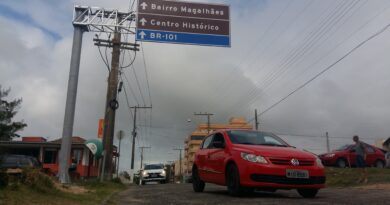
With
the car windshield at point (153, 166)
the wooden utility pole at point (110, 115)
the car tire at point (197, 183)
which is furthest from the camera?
the car windshield at point (153, 166)

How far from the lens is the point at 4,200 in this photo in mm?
5789

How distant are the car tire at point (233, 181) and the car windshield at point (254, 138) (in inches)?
26.1

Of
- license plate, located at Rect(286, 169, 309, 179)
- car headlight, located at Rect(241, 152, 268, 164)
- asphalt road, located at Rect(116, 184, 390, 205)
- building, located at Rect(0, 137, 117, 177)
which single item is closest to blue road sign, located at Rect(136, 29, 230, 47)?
asphalt road, located at Rect(116, 184, 390, 205)

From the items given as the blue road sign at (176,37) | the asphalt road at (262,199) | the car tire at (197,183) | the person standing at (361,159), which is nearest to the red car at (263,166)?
the asphalt road at (262,199)

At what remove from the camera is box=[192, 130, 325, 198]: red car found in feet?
25.5

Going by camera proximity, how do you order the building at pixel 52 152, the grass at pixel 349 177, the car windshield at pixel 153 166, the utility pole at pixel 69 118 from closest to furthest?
the utility pole at pixel 69 118 < the grass at pixel 349 177 < the car windshield at pixel 153 166 < the building at pixel 52 152

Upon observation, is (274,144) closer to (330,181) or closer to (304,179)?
(304,179)

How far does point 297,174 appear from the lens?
7852 mm

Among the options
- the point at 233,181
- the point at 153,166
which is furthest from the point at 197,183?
the point at 153,166

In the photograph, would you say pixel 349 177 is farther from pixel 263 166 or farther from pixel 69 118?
pixel 69 118

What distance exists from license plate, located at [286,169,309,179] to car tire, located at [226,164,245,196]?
0.89 metres

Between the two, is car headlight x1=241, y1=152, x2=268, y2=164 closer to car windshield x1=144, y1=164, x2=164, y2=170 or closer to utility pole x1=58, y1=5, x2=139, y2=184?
utility pole x1=58, y1=5, x2=139, y2=184

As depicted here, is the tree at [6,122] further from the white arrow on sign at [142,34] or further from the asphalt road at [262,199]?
the white arrow on sign at [142,34]

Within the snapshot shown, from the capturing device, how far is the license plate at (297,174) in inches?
307
